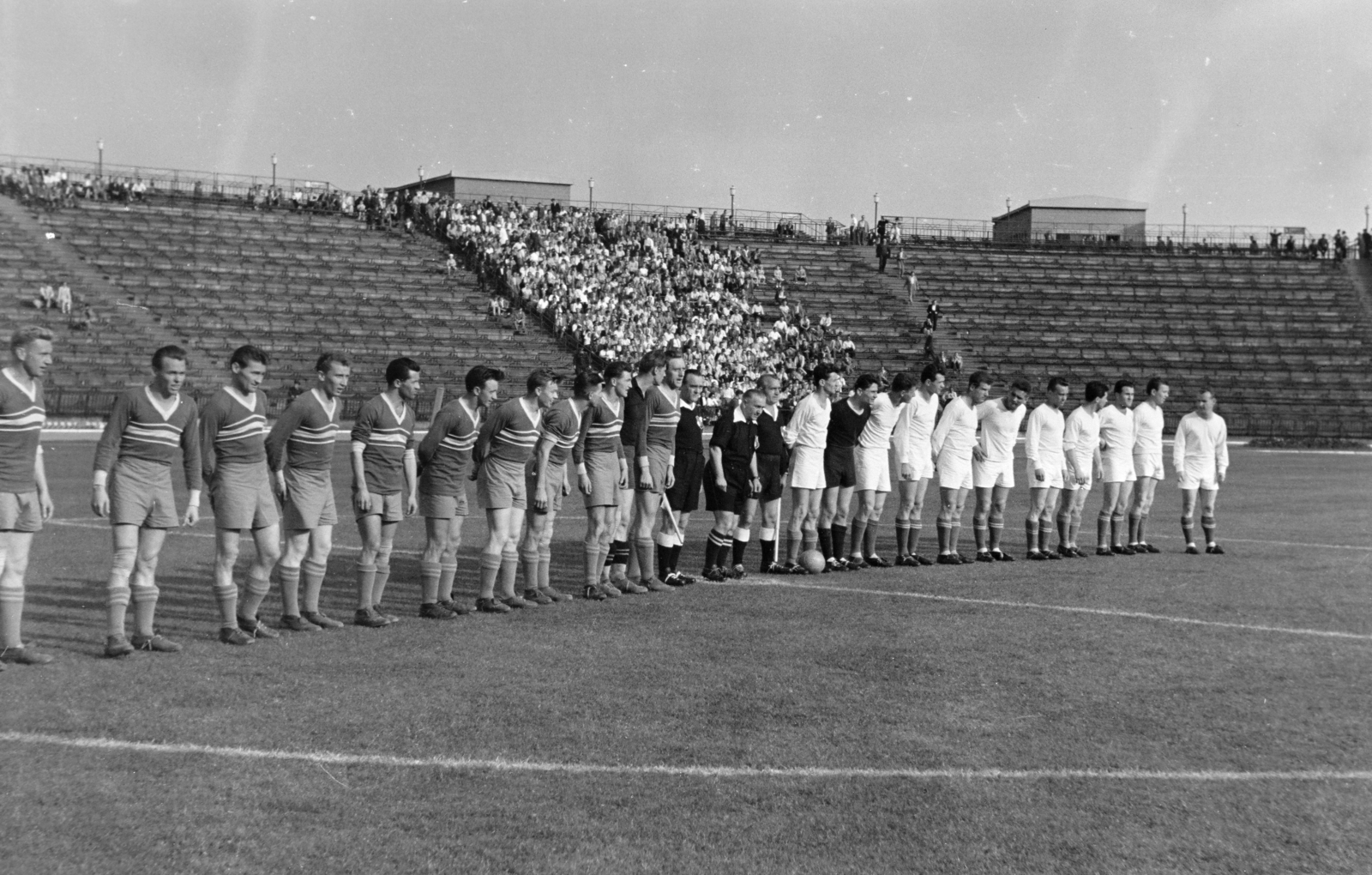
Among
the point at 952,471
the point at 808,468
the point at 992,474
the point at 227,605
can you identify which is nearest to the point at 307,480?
the point at 227,605

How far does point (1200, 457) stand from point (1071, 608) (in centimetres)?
615

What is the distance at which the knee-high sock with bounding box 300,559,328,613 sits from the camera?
10.2 metres

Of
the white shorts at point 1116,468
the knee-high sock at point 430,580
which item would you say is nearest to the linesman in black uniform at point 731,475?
the knee-high sock at point 430,580

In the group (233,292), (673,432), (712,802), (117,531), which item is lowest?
(712,802)

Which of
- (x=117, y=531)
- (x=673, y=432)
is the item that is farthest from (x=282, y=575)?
(x=673, y=432)

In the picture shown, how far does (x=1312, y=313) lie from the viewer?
180 ft

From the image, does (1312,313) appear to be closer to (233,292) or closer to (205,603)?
(233,292)

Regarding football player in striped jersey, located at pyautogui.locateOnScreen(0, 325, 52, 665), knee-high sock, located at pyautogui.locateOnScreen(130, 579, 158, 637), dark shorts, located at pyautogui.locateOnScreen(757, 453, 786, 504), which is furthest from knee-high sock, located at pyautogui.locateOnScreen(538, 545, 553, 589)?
football player in striped jersey, located at pyautogui.locateOnScreen(0, 325, 52, 665)

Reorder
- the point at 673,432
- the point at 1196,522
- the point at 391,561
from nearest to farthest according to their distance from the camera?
the point at 673,432 < the point at 391,561 < the point at 1196,522

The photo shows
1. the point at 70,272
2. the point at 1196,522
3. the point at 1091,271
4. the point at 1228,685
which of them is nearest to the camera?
the point at 1228,685

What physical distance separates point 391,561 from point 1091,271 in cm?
5004

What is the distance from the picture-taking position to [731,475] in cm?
1348

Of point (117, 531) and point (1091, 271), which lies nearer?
point (117, 531)

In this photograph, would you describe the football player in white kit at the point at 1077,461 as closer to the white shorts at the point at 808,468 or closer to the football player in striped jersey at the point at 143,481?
the white shorts at the point at 808,468
